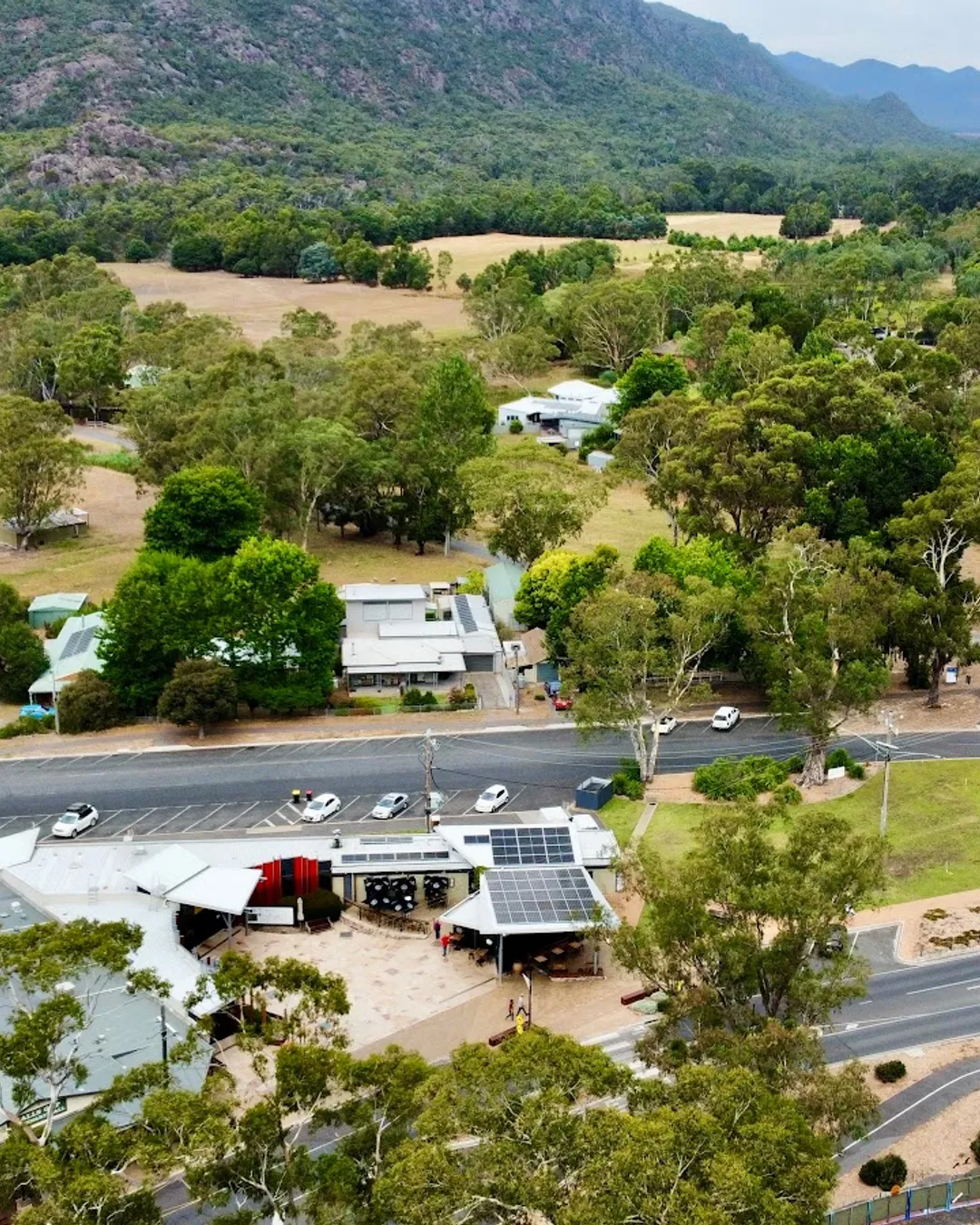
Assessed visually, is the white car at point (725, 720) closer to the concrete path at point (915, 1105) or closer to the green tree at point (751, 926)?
the concrete path at point (915, 1105)

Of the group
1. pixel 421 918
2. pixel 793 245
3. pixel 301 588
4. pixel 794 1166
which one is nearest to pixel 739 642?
pixel 301 588

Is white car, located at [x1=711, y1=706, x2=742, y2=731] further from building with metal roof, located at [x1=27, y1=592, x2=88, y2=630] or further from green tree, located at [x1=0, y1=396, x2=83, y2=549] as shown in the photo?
green tree, located at [x1=0, y1=396, x2=83, y2=549]

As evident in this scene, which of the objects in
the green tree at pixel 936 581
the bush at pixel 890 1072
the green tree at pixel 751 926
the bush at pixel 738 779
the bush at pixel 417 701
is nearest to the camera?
the green tree at pixel 751 926

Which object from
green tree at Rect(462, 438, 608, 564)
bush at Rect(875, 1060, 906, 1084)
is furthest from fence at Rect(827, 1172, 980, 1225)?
green tree at Rect(462, 438, 608, 564)

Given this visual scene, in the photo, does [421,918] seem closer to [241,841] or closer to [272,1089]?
[241,841]

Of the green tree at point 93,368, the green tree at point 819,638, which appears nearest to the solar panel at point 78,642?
the green tree at point 819,638

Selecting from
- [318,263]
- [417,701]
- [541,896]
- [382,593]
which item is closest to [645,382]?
[382,593]
